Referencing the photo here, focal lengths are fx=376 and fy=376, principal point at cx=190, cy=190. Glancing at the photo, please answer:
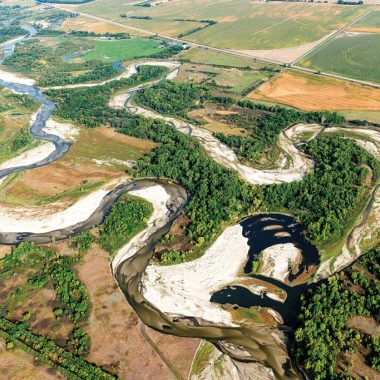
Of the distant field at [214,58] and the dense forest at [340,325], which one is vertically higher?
the distant field at [214,58]

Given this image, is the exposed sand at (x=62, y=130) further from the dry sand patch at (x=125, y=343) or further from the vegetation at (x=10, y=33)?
the vegetation at (x=10, y=33)

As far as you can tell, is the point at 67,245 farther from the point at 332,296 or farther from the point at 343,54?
the point at 343,54

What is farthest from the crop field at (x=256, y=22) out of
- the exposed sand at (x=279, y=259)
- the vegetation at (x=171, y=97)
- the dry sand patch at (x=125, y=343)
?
the dry sand patch at (x=125, y=343)

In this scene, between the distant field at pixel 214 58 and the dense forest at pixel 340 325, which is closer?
the dense forest at pixel 340 325

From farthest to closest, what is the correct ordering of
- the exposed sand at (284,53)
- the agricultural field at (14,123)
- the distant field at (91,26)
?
the distant field at (91,26) < the exposed sand at (284,53) < the agricultural field at (14,123)

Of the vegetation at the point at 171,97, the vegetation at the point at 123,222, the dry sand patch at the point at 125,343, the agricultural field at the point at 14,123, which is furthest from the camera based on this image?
the vegetation at the point at 171,97

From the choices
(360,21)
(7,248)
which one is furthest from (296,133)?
(360,21)

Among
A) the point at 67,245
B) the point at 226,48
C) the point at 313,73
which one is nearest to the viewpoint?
the point at 67,245
